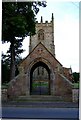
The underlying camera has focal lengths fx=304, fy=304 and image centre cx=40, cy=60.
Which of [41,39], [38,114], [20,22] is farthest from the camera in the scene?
[41,39]

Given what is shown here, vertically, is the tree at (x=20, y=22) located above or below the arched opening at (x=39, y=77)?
above

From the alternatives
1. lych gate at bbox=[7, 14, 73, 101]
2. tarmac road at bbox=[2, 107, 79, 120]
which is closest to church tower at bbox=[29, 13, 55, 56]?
lych gate at bbox=[7, 14, 73, 101]

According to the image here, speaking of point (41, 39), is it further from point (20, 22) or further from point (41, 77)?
point (20, 22)

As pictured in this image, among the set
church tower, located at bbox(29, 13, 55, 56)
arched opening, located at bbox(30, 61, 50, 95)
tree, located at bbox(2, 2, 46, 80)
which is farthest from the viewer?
arched opening, located at bbox(30, 61, 50, 95)

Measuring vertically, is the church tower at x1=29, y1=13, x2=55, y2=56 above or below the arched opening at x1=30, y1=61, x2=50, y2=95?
above

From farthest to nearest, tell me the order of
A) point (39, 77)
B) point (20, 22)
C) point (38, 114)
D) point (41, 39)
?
point (41, 39) < point (39, 77) < point (20, 22) < point (38, 114)

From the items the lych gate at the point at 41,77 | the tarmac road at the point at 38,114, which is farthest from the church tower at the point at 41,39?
the tarmac road at the point at 38,114

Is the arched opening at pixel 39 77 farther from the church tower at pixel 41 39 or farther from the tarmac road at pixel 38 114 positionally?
the tarmac road at pixel 38 114

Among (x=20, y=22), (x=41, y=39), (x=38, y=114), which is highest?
(x=41, y=39)

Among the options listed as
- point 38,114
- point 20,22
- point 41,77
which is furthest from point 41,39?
point 38,114

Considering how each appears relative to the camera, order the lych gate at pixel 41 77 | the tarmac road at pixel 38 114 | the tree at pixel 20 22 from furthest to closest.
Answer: the lych gate at pixel 41 77 → the tree at pixel 20 22 → the tarmac road at pixel 38 114

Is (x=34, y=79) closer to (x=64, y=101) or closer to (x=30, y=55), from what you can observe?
(x=30, y=55)

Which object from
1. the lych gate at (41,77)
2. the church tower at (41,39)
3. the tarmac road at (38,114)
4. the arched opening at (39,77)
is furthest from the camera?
the arched opening at (39,77)

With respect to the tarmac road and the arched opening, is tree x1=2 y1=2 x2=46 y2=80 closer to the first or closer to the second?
the tarmac road
